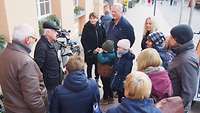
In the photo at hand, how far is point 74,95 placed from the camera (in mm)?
2707

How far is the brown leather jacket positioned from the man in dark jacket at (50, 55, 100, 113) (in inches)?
8.0

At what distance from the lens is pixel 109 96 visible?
5004 millimetres

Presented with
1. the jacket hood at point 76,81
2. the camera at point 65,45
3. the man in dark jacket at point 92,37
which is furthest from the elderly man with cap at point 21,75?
the man in dark jacket at point 92,37

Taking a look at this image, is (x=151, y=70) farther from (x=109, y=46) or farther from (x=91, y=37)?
(x=91, y=37)

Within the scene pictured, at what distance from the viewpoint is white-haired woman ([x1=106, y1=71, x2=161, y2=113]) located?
2096 millimetres

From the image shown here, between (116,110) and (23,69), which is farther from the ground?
(23,69)

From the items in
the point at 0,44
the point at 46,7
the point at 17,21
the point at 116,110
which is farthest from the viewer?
the point at 46,7

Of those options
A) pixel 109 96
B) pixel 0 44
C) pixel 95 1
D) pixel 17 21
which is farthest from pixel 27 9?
pixel 95 1

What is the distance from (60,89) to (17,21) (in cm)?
333

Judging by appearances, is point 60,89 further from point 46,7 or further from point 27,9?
point 46,7

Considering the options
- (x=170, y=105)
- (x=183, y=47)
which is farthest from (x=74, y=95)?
(x=183, y=47)

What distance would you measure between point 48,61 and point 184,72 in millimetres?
1742

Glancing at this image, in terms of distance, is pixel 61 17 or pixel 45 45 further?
pixel 61 17

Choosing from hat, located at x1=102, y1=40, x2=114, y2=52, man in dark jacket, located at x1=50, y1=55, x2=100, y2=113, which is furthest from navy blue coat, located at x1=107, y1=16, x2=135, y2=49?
man in dark jacket, located at x1=50, y1=55, x2=100, y2=113
